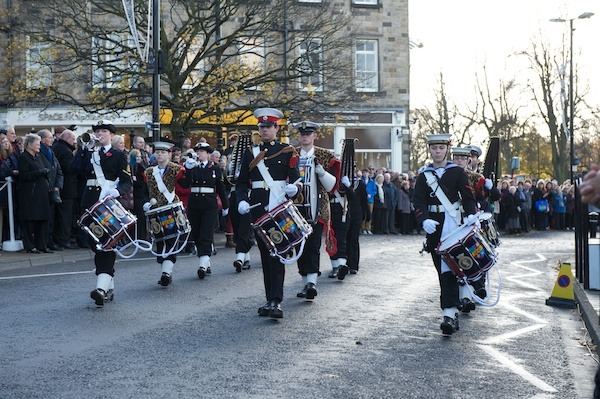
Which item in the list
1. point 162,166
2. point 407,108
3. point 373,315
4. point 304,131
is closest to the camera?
point 373,315

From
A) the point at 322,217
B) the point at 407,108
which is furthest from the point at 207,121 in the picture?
the point at 322,217

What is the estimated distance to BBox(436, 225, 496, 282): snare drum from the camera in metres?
10.5

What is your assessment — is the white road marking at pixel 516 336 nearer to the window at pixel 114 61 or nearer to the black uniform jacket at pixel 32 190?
the black uniform jacket at pixel 32 190

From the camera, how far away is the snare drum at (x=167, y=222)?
13.8 meters

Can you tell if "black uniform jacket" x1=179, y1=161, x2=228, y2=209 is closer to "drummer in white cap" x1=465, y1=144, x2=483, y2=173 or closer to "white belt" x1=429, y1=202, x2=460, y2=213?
"drummer in white cap" x1=465, y1=144, x2=483, y2=173

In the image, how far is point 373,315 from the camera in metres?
11.7

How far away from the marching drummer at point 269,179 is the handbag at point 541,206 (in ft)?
94.8

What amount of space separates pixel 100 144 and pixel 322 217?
2.97 metres

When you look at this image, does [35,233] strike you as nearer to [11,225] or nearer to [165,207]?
[11,225]

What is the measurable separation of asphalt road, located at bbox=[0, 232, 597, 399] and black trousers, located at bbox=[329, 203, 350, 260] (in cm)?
49

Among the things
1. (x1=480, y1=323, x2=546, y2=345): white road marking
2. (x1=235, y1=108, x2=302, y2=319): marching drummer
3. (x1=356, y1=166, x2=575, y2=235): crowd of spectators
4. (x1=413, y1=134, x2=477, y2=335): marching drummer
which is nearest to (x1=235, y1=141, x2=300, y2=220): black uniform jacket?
(x1=235, y1=108, x2=302, y2=319): marching drummer

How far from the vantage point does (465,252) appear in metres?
10.5

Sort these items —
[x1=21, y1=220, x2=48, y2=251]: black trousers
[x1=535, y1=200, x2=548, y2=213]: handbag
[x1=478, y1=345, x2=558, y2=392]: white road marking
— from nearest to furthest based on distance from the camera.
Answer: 1. [x1=478, y1=345, x2=558, y2=392]: white road marking
2. [x1=21, y1=220, x2=48, y2=251]: black trousers
3. [x1=535, y1=200, x2=548, y2=213]: handbag

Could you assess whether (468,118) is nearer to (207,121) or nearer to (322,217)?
(207,121)
